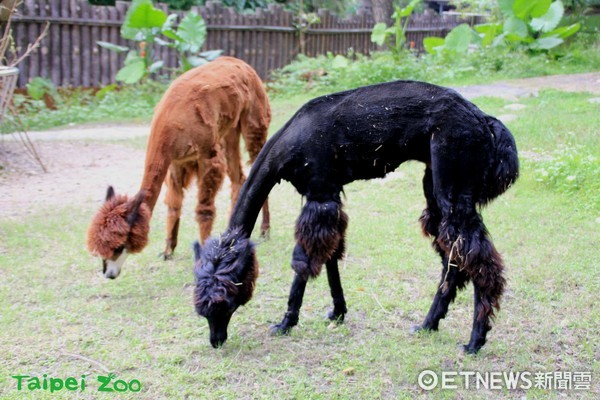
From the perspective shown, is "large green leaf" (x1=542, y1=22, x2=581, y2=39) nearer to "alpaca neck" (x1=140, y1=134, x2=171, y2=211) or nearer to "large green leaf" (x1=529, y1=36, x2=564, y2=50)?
"large green leaf" (x1=529, y1=36, x2=564, y2=50)

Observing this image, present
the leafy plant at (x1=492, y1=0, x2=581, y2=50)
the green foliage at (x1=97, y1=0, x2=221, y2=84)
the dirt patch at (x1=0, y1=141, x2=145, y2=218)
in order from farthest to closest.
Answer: the leafy plant at (x1=492, y1=0, x2=581, y2=50), the green foliage at (x1=97, y1=0, x2=221, y2=84), the dirt patch at (x1=0, y1=141, x2=145, y2=218)

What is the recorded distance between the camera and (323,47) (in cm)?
1862

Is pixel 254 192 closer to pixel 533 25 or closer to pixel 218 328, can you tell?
pixel 218 328

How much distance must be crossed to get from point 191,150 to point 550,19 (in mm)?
12206

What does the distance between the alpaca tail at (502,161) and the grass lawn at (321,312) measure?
1167 millimetres

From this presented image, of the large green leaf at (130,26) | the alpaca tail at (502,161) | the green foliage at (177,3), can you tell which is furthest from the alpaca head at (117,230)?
the green foliage at (177,3)

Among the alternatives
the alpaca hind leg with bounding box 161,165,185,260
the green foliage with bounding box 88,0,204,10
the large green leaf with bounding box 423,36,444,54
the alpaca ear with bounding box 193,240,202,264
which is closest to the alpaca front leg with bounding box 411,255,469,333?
the alpaca ear with bounding box 193,240,202,264

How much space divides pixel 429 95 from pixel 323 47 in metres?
14.9

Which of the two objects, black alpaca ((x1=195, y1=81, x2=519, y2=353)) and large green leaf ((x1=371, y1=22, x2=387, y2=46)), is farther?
large green leaf ((x1=371, y1=22, x2=387, y2=46))

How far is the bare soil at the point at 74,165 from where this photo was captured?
26.6 ft

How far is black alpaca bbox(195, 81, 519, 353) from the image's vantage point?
13.4ft

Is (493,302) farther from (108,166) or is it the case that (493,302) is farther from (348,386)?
(108,166)

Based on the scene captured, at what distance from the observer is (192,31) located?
549 inches

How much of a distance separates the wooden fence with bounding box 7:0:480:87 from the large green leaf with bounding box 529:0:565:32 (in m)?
5.76
